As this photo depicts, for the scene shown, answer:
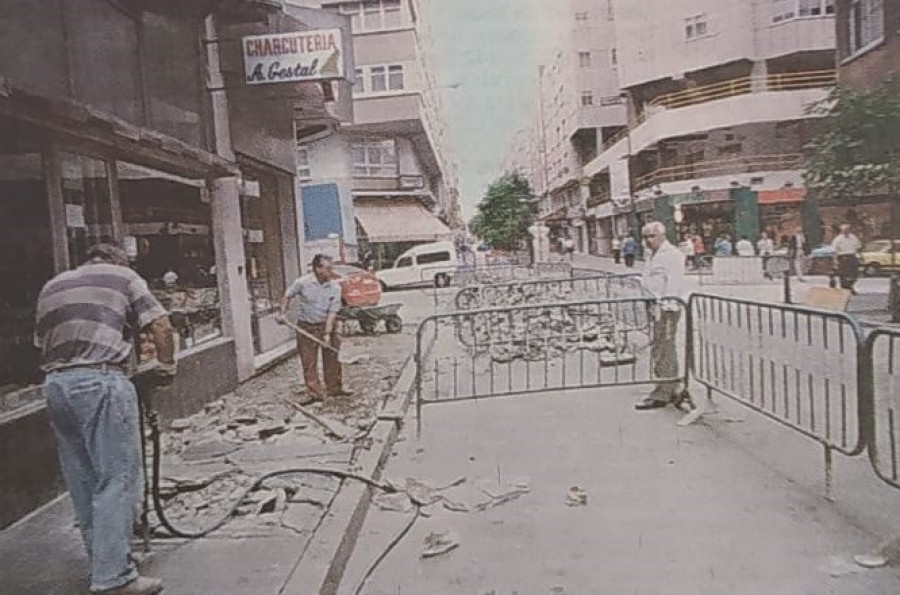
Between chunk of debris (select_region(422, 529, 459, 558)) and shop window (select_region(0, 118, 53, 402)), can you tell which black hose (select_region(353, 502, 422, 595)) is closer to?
chunk of debris (select_region(422, 529, 459, 558))

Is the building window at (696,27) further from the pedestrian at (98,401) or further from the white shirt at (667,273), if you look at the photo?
the pedestrian at (98,401)

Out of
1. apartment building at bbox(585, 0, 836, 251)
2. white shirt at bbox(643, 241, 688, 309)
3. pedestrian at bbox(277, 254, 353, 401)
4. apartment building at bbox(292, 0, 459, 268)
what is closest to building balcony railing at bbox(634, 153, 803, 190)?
apartment building at bbox(585, 0, 836, 251)

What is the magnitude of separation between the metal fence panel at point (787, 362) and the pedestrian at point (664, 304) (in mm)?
110

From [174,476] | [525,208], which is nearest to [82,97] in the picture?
[174,476]

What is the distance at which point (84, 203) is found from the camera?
395 cm

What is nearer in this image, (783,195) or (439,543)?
(439,543)

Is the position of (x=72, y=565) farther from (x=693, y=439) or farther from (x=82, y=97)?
(x=693, y=439)

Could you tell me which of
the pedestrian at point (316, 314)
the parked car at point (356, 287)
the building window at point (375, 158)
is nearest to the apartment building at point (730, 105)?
the pedestrian at point (316, 314)

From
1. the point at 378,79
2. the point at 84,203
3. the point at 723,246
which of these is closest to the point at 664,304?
the point at 723,246

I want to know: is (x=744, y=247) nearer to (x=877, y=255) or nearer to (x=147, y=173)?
(x=877, y=255)

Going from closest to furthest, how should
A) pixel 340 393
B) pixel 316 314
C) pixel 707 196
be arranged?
pixel 707 196 < pixel 316 314 < pixel 340 393

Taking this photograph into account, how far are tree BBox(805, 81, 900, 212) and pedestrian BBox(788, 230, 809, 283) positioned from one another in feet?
0.69

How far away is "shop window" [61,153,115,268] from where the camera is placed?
3750mm

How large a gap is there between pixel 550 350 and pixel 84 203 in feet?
10.4
